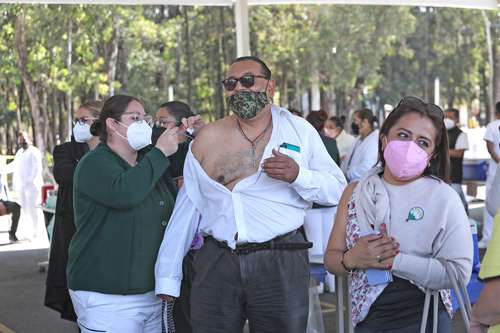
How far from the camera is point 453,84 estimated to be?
198 feet

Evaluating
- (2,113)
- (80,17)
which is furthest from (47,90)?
(2,113)

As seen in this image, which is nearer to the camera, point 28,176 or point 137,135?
point 137,135

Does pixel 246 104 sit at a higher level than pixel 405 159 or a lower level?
higher

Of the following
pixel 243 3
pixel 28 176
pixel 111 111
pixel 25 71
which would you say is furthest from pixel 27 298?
pixel 25 71

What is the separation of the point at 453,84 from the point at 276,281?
57.9m

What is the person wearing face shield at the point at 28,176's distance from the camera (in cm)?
1538

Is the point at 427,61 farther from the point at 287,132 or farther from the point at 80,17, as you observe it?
the point at 287,132

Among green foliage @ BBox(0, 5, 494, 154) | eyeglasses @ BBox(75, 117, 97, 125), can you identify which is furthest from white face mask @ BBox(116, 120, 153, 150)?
green foliage @ BBox(0, 5, 494, 154)

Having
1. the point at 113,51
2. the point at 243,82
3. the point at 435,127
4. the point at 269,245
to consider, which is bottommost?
the point at 269,245

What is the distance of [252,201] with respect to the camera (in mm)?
4254

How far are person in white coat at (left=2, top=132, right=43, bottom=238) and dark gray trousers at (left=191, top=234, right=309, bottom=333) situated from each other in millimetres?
11558

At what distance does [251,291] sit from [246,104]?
34.0 inches

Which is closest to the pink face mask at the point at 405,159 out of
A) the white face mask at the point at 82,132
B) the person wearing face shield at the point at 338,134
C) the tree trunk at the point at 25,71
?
the white face mask at the point at 82,132

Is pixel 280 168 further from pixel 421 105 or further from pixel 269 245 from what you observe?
pixel 421 105
